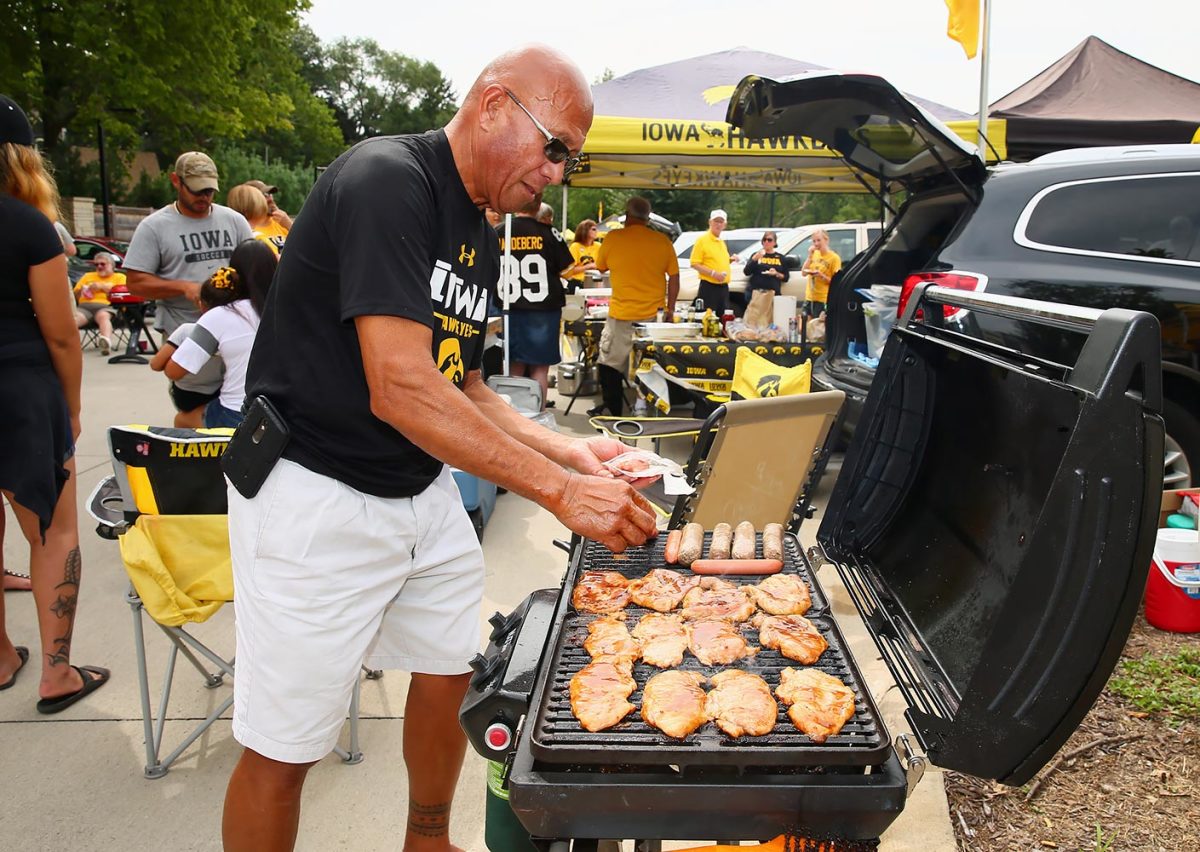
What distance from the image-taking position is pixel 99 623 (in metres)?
3.99

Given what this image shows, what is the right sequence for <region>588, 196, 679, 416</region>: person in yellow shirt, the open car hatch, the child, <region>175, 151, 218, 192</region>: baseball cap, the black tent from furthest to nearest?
1. the black tent
2. <region>588, 196, 679, 416</region>: person in yellow shirt
3. <region>175, 151, 218, 192</region>: baseball cap
4. the open car hatch
5. the child

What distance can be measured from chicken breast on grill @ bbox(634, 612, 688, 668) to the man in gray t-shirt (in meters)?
3.75

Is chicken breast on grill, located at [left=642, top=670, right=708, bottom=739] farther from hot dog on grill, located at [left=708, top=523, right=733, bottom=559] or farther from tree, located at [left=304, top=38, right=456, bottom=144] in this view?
tree, located at [left=304, top=38, right=456, bottom=144]

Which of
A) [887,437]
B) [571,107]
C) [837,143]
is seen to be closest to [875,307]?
[837,143]

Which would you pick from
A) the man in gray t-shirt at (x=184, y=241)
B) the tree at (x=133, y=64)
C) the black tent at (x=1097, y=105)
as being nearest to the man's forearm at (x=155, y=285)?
the man in gray t-shirt at (x=184, y=241)

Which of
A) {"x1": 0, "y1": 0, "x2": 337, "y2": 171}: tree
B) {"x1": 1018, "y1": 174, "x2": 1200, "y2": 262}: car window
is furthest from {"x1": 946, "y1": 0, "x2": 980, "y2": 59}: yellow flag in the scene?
{"x1": 0, "y1": 0, "x2": 337, "y2": 171}: tree

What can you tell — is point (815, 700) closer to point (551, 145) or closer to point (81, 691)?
point (551, 145)

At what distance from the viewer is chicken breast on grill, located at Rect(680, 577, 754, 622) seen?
198 cm

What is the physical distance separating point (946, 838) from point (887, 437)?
1.33 m

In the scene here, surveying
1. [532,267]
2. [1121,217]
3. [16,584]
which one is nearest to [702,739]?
[1121,217]

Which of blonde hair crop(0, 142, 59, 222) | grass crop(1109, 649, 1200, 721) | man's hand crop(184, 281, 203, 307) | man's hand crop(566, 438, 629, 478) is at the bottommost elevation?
grass crop(1109, 649, 1200, 721)

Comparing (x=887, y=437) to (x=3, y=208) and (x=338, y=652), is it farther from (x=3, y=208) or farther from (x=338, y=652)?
(x=3, y=208)

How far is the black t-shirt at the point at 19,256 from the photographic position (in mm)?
2918

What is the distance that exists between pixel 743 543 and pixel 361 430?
111 centimetres
